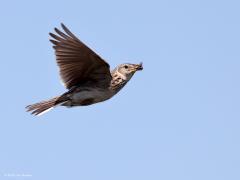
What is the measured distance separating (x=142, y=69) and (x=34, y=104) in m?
2.05

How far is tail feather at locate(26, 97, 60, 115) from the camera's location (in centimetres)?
949

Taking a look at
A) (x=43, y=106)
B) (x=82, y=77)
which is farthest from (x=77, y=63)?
(x=43, y=106)

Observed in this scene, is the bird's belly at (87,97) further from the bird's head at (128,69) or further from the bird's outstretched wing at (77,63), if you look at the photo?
the bird's head at (128,69)

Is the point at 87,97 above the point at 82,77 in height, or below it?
below

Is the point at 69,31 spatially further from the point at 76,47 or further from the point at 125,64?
the point at 125,64

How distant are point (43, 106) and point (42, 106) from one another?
25mm

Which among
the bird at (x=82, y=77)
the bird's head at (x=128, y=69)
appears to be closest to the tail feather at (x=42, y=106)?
the bird at (x=82, y=77)

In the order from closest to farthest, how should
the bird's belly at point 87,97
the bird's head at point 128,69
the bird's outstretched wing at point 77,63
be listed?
the bird's outstretched wing at point 77,63
the bird's belly at point 87,97
the bird's head at point 128,69

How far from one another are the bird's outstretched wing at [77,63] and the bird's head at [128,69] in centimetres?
36

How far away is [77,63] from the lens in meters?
9.43

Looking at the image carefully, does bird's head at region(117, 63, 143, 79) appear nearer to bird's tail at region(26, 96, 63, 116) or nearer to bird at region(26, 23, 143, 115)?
bird at region(26, 23, 143, 115)

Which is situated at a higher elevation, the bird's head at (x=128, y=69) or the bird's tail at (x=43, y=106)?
the bird's head at (x=128, y=69)

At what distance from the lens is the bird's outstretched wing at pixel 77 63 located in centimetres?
897

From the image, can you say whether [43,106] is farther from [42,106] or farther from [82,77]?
[82,77]
